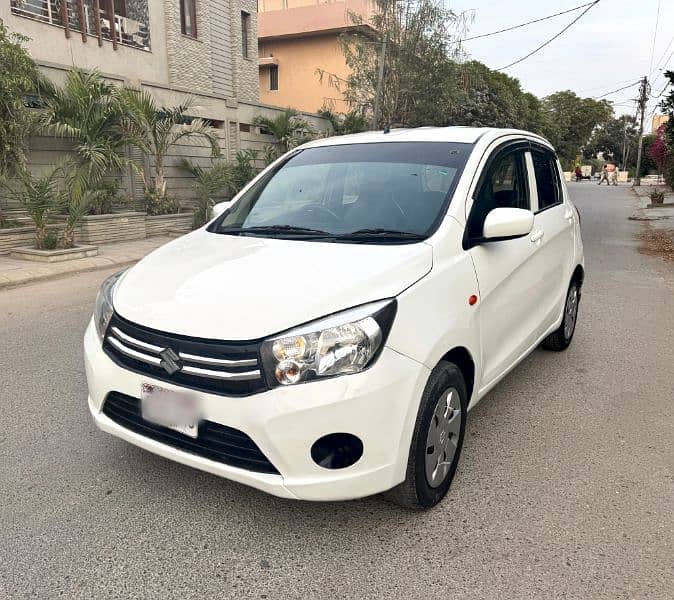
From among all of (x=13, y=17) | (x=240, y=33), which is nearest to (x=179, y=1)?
(x=240, y=33)

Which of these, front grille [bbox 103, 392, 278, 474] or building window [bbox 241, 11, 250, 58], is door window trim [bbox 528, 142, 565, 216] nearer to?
front grille [bbox 103, 392, 278, 474]

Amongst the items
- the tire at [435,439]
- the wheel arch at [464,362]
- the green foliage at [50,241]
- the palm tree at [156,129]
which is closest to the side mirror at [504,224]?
the wheel arch at [464,362]

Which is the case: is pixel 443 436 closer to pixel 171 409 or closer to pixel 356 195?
pixel 171 409

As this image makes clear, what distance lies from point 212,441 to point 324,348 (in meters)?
0.61

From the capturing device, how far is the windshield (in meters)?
3.20

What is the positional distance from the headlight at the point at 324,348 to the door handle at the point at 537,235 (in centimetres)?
188

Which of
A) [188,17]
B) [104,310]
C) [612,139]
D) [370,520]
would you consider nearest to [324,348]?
[370,520]

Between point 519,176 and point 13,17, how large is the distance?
13841 mm

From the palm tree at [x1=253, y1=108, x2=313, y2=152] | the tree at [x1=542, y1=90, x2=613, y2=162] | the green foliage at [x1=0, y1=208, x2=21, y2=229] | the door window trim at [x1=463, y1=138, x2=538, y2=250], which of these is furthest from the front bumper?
the tree at [x1=542, y1=90, x2=613, y2=162]

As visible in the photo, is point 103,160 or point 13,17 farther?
point 13,17

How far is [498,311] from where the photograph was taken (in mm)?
3303

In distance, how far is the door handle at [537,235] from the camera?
3.86 meters

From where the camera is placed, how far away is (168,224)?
43.6ft

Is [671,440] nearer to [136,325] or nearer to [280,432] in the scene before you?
[280,432]
